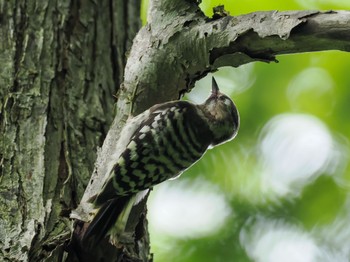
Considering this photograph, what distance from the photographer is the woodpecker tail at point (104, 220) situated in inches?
97.6

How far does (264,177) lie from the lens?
4727 millimetres

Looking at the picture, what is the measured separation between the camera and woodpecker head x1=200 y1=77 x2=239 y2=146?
3.63 m

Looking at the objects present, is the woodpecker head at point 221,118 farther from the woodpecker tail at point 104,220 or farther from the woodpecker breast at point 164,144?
the woodpecker tail at point 104,220

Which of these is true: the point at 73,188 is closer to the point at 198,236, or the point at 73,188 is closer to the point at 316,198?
the point at 198,236

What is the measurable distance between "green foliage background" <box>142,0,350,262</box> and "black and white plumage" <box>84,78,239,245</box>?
3.00 ft

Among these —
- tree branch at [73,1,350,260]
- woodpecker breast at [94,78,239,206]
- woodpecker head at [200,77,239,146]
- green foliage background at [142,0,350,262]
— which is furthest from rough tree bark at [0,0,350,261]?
green foliage background at [142,0,350,262]

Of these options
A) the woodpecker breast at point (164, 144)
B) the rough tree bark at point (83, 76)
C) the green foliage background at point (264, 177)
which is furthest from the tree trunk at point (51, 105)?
the green foliage background at point (264, 177)

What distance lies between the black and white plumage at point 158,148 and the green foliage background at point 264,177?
913 mm

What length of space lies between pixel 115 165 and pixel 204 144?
712 millimetres

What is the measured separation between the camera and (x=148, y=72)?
2.87 m

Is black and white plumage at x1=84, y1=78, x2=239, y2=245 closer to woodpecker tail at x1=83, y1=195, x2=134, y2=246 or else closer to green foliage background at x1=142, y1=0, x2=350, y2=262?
woodpecker tail at x1=83, y1=195, x2=134, y2=246

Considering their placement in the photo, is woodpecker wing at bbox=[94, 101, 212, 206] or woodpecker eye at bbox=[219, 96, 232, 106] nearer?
woodpecker wing at bbox=[94, 101, 212, 206]

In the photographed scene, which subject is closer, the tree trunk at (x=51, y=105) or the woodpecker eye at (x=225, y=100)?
the tree trunk at (x=51, y=105)

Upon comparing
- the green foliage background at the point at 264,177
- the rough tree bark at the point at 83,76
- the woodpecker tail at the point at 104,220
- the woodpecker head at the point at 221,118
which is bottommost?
the green foliage background at the point at 264,177
